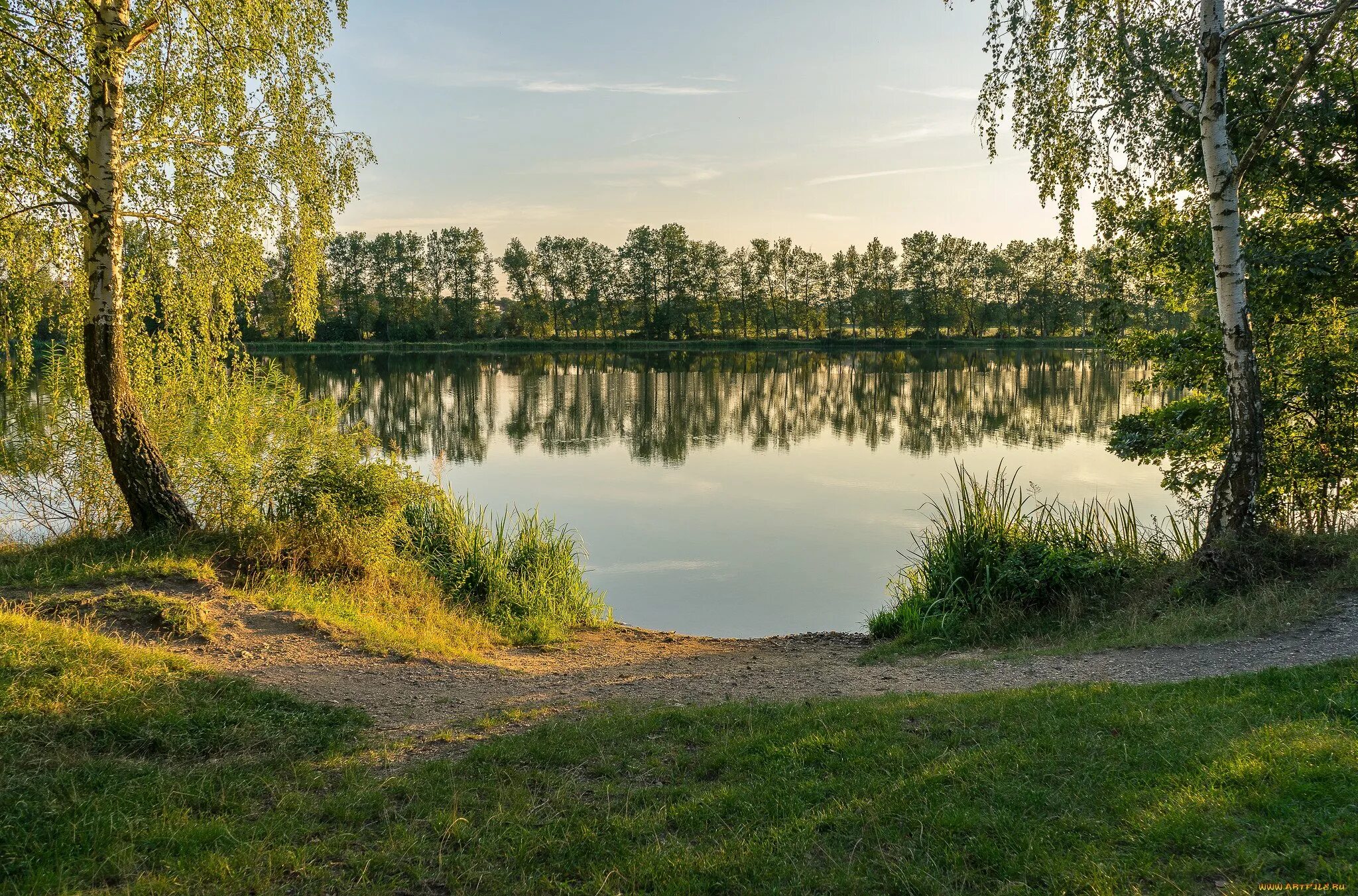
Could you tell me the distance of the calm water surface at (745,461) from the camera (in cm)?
1393

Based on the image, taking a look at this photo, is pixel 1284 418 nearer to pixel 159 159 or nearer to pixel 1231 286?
pixel 1231 286

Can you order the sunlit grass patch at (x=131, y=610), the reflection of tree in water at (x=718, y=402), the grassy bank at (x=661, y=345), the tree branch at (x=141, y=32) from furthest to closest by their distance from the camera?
the grassy bank at (x=661, y=345) → the reflection of tree in water at (x=718, y=402) → the tree branch at (x=141, y=32) → the sunlit grass patch at (x=131, y=610)

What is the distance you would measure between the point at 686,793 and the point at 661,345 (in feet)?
296

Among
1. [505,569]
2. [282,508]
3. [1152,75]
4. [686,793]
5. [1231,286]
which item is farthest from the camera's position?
[505,569]

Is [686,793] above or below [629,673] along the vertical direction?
above

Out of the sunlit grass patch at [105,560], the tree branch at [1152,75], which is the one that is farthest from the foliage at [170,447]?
the tree branch at [1152,75]

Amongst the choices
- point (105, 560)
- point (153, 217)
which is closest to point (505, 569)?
point (105, 560)

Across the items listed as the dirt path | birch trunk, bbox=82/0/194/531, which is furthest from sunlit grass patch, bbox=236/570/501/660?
birch trunk, bbox=82/0/194/531

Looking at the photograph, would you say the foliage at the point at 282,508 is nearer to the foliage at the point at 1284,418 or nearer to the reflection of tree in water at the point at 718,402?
the reflection of tree in water at the point at 718,402

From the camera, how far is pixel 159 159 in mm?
9695

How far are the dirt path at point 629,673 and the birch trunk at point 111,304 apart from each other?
2670mm

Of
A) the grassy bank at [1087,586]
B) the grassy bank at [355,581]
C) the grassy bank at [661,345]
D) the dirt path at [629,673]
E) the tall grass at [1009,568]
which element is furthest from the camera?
the grassy bank at [661,345]

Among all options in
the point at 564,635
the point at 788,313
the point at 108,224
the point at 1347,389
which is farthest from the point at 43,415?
the point at 788,313

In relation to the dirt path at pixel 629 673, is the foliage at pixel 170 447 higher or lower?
higher
